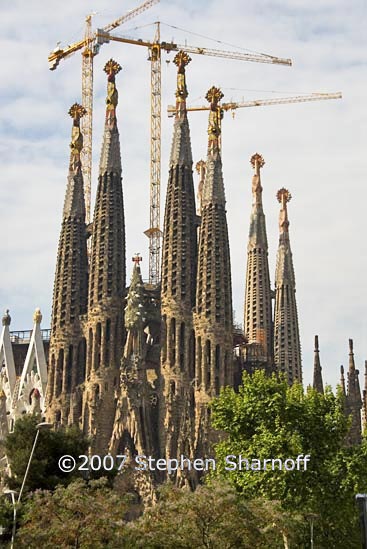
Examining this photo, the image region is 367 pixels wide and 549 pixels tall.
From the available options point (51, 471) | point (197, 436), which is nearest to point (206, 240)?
point (197, 436)

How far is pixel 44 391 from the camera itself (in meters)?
94.9

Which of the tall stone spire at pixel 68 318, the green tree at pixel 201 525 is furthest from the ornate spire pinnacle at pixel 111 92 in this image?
the green tree at pixel 201 525

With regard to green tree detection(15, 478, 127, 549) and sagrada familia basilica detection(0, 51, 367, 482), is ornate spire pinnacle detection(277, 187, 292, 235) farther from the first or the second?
green tree detection(15, 478, 127, 549)

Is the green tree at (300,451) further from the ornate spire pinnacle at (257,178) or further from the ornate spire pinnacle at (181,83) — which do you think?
the ornate spire pinnacle at (257,178)

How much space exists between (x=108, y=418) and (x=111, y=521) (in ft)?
150

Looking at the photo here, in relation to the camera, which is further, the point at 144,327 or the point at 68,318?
the point at 68,318

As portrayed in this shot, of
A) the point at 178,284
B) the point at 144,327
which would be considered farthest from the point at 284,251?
the point at 144,327

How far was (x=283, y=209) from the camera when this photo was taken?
349 feet

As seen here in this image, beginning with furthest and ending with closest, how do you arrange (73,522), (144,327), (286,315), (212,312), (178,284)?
(286,315) → (144,327) → (178,284) → (212,312) → (73,522)

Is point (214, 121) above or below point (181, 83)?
below

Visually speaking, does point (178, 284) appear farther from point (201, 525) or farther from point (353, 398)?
point (201, 525)

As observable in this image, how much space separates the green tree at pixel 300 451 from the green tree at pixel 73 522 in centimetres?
1102

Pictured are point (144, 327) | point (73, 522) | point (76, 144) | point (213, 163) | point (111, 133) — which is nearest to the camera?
point (73, 522)

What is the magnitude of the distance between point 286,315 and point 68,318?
19274 millimetres
